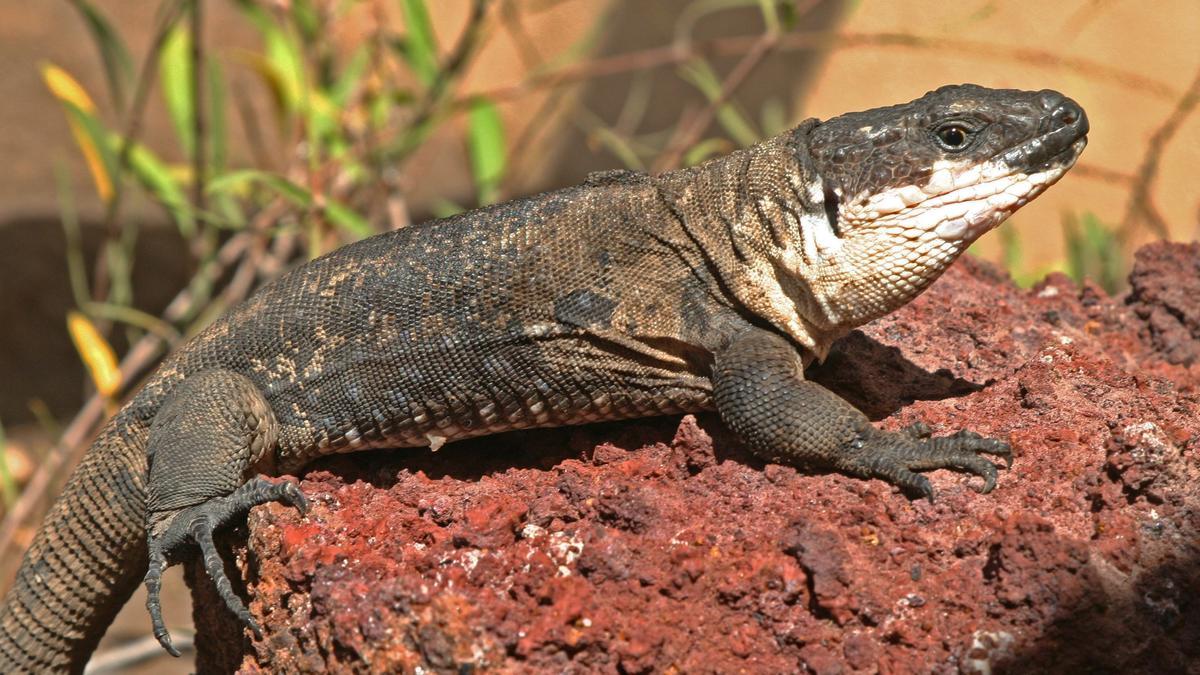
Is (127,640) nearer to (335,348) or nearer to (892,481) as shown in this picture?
(335,348)

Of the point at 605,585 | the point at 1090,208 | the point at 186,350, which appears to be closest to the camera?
the point at 605,585

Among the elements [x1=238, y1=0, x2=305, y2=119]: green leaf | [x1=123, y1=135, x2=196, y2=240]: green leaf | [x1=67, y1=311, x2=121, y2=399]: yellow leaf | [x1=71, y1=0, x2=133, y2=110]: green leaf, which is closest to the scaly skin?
[x1=67, y1=311, x2=121, y2=399]: yellow leaf

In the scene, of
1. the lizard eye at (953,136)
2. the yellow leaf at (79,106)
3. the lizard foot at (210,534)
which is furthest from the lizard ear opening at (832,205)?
the yellow leaf at (79,106)

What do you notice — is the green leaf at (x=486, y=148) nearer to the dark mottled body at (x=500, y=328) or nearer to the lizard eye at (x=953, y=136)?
the dark mottled body at (x=500, y=328)

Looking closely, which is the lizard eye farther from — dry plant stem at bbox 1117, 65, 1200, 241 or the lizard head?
dry plant stem at bbox 1117, 65, 1200, 241

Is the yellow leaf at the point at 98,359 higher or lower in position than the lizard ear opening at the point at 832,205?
lower

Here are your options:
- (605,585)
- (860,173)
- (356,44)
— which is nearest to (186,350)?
(605,585)

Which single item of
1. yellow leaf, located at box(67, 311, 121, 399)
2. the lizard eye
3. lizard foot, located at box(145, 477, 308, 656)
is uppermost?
the lizard eye
